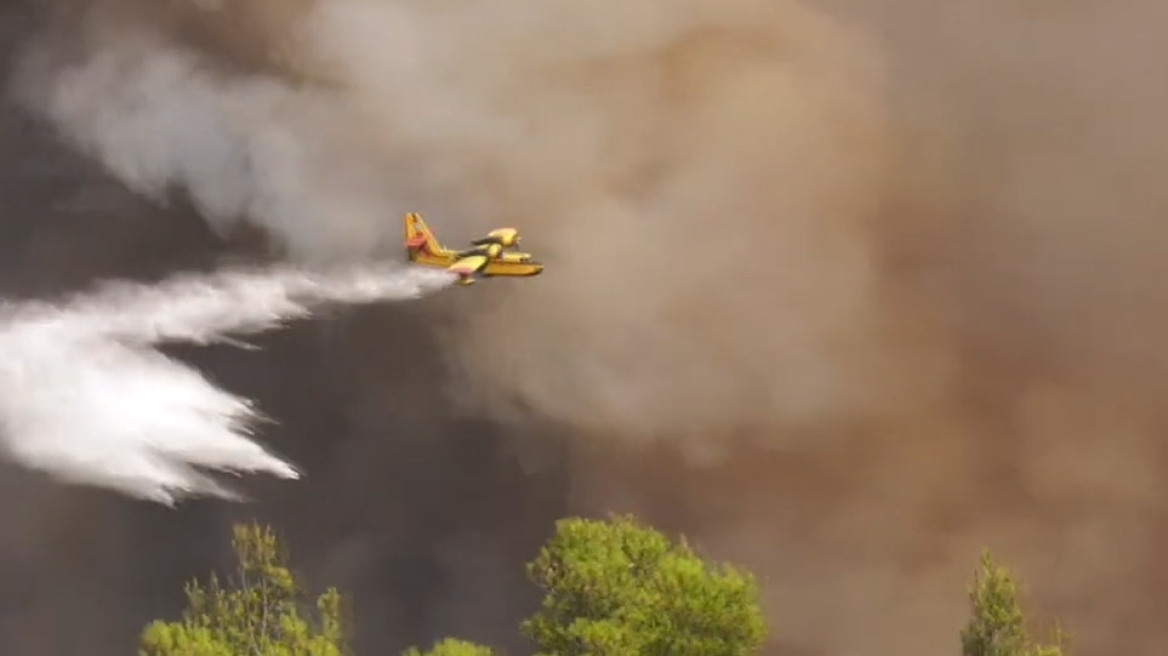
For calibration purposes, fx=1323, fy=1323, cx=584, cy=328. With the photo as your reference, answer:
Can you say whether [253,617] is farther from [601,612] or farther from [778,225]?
[778,225]

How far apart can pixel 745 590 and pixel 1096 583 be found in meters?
2.08

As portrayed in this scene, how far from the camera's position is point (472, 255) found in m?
6.61

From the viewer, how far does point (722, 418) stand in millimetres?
7121

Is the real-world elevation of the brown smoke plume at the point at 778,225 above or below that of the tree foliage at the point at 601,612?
above

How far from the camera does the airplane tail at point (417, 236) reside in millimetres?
6574

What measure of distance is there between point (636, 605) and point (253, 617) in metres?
1.82

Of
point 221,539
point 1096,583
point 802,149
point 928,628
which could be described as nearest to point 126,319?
point 221,539

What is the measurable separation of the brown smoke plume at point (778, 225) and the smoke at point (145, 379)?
0.29 meters

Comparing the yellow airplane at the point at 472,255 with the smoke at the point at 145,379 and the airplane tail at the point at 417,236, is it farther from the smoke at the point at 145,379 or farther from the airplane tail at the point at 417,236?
the smoke at the point at 145,379

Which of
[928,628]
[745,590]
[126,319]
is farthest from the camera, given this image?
[928,628]

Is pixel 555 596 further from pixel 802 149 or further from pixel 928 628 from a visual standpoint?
pixel 802 149

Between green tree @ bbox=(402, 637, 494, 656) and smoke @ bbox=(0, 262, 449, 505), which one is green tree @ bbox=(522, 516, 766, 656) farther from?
smoke @ bbox=(0, 262, 449, 505)

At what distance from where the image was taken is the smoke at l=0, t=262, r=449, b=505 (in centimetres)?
643

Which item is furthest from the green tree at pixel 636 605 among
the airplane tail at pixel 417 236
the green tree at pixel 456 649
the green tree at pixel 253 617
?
the airplane tail at pixel 417 236
